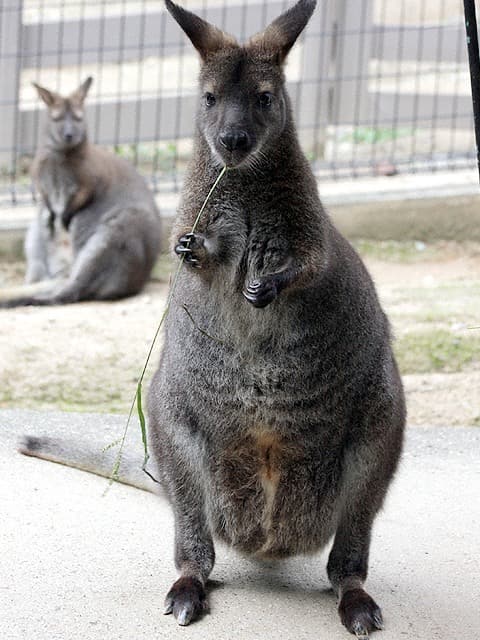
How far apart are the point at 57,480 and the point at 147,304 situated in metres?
4.69

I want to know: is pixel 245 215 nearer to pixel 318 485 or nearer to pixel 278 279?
pixel 278 279

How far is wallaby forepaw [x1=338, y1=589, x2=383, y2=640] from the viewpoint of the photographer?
3486 millimetres

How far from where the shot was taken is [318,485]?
12.1 feet

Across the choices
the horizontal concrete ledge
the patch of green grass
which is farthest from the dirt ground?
the horizontal concrete ledge

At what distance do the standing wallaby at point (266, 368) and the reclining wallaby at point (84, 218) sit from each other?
6.06m

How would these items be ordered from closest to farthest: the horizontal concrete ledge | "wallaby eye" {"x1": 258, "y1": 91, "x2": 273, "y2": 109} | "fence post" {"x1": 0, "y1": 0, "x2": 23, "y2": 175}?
"wallaby eye" {"x1": 258, "y1": 91, "x2": 273, "y2": 109}
the horizontal concrete ledge
"fence post" {"x1": 0, "y1": 0, "x2": 23, "y2": 175}

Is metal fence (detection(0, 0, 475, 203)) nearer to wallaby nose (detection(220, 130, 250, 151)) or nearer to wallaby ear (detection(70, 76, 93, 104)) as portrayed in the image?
wallaby ear (detection(70, 76, 93, 104))

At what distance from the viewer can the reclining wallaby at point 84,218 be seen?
983 centimetres

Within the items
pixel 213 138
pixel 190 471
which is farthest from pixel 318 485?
pixel 213 138

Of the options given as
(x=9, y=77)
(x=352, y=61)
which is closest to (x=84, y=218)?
(x=9, y=77)

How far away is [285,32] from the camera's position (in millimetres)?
3814

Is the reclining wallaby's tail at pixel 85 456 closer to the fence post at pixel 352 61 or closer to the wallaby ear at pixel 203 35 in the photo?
the wallaby ear at pixel 203 35

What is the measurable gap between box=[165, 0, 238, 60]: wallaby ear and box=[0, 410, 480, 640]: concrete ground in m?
1.70

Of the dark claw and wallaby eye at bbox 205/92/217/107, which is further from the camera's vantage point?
wallaby eye at bbox 205/92/217/107
